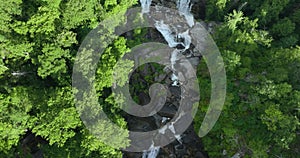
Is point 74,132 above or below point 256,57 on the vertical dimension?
below

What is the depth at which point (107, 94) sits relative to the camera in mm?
28828

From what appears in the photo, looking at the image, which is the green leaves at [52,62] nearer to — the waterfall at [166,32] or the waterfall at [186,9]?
the waterfall at [166,32]

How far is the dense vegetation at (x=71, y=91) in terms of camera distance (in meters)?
25.9

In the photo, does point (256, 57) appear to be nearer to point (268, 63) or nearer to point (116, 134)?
point (268, 63)

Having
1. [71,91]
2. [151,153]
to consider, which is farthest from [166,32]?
[71,91]

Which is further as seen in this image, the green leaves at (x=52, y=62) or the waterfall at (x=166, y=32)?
the waterfall at (x=166, y=32)

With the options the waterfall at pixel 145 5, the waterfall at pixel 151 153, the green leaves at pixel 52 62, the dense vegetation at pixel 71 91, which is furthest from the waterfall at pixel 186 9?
the green leaves at pixel 52 62

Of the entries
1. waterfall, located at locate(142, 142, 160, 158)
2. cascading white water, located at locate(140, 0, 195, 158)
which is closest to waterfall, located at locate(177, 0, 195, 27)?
cascading white water, located at locate(140, 0, 195, 158)

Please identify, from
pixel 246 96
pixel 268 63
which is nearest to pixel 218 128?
pixel 246 96

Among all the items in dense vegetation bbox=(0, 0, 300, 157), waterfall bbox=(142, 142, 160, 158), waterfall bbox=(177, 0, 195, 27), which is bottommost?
waterfall bbox=(142, 142, 160, 158)

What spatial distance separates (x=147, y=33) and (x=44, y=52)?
14347 millimetres

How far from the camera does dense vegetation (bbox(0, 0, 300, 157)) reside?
2586 centimetres

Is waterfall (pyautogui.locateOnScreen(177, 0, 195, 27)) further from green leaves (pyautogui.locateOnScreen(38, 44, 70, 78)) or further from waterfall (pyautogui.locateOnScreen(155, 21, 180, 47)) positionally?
green leaves (pyautogui.locateOnScreen(38, 44, 70, 78))

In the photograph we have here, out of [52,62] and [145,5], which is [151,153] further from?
[145,5]
